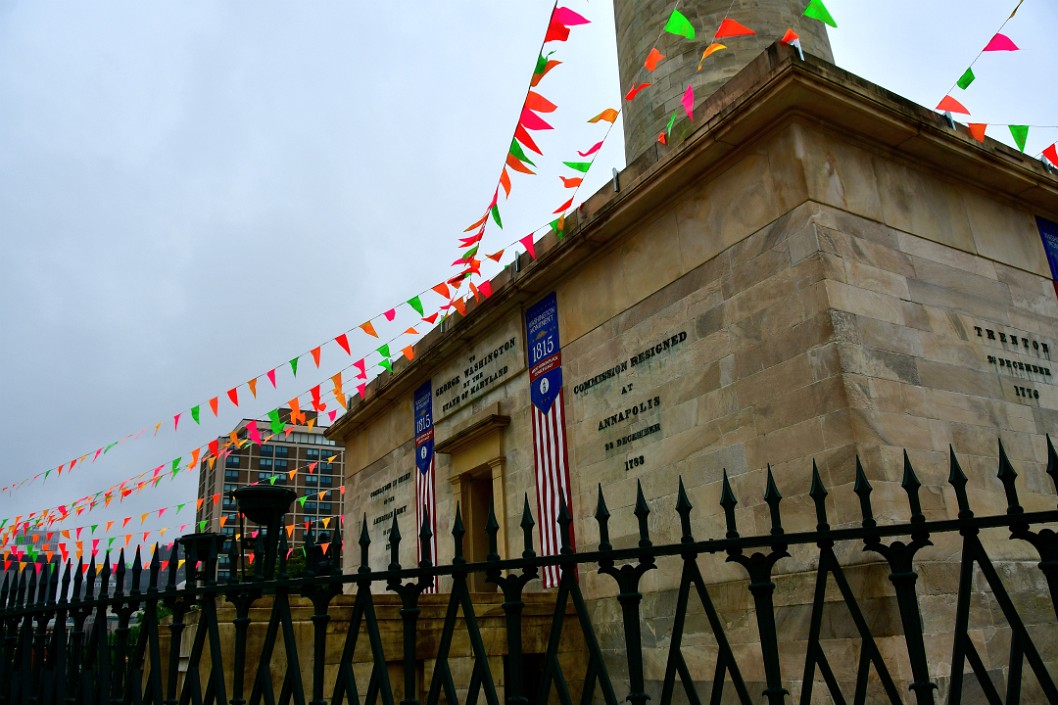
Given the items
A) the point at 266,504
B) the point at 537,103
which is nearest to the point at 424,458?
the point at 537,103

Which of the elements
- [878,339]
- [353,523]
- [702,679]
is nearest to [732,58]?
[878,339]

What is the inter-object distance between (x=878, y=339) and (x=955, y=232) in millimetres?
2230

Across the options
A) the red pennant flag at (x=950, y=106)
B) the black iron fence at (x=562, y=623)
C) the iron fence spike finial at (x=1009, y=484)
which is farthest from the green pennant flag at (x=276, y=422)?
the iron fence spike finial at (x=1009, y=484)

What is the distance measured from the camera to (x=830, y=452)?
650 centimetres

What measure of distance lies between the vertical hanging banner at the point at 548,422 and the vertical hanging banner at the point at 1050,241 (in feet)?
19.4

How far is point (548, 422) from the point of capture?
33.0ft

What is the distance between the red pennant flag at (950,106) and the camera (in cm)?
749

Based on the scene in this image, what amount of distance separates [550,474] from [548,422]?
675 mm

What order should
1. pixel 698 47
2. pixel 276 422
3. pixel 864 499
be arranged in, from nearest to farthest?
1. pixel 864 499
2. pixel 698 47
3. pixel 276 422

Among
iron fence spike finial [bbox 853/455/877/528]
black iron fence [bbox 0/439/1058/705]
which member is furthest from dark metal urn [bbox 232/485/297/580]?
iron fence spike finial [bbox 853/455/877/528]

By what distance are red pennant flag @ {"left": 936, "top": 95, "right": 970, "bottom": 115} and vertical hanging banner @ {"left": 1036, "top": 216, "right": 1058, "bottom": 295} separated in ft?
8.80

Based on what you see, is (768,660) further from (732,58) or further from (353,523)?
(353,523)

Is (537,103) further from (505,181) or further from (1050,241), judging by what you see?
(1050,241)

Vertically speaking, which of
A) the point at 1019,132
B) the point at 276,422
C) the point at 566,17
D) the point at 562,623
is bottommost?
the point at 562,623
